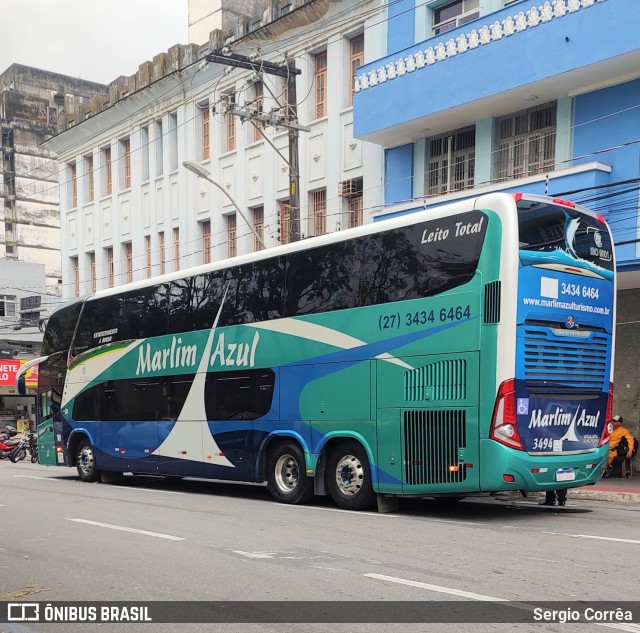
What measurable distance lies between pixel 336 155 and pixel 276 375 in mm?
10547

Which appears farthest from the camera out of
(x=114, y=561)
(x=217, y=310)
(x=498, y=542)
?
(x=217, y=310)

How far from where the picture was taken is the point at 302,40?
24297 mm

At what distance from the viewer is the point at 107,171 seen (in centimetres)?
3381

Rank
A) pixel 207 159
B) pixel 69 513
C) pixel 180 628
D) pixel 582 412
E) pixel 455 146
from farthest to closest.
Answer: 1. pixel 207 159
2. pixel 455 146
3. pixel 69 513
4. pixel 582 412
5. pixel 180 628

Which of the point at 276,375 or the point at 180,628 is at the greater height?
the point at 276,375

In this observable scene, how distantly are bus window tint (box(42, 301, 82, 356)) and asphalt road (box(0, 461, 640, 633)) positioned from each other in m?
6.46

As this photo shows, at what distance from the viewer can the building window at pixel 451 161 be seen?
66.0ft

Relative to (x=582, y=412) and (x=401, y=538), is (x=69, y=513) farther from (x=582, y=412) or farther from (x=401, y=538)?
(x=582, y=412)

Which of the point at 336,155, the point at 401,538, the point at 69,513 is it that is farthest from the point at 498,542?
the point at 336,155

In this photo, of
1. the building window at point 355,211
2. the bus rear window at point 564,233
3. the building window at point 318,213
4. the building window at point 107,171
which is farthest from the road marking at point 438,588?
the building window at point 107,171

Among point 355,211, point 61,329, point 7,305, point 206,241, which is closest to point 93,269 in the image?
point 206,241

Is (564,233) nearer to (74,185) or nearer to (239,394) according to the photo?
(239,394)

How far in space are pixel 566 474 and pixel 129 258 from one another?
23.7 m

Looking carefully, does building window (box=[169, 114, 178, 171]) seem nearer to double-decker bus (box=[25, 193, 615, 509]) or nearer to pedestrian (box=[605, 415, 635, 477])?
double-decker bus (box=[25, 193, 615, 509])
